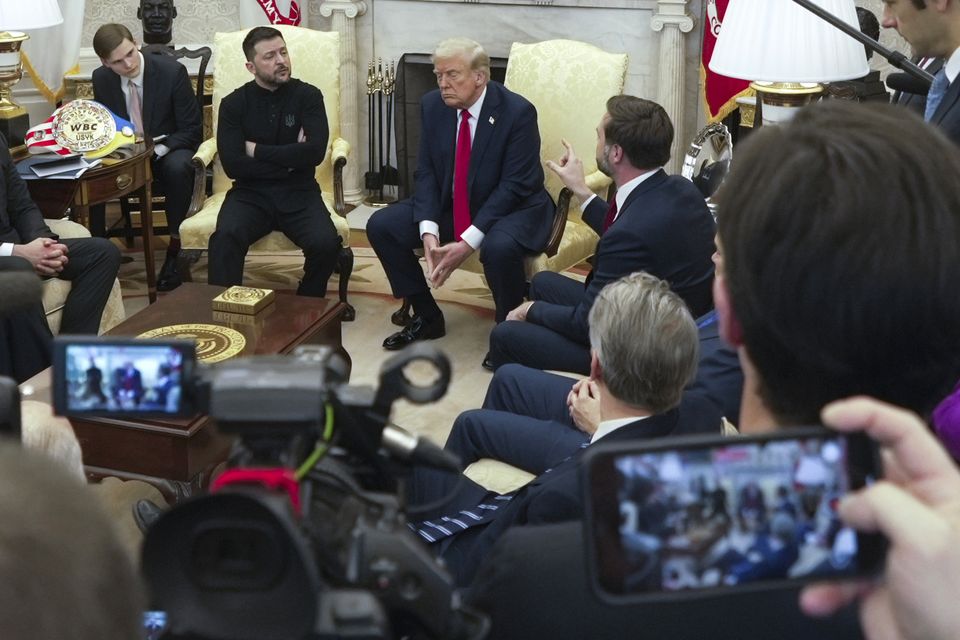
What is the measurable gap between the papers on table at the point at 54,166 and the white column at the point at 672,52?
261cm

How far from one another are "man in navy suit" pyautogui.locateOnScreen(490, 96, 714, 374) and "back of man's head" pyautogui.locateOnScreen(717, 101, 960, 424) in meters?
2.38

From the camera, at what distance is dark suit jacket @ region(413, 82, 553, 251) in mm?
4141

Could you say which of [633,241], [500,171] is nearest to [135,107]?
[500,171]

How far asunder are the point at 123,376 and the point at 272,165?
3619 mm

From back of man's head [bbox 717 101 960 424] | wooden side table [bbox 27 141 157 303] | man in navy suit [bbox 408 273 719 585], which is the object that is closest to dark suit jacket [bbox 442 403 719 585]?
man in navy suit [bbox 408 273 719 585]

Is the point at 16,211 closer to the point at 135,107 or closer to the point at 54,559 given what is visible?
the point at 135,107

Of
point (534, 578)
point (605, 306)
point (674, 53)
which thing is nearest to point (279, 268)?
point (674, 53)

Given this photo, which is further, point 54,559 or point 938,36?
point 938,36

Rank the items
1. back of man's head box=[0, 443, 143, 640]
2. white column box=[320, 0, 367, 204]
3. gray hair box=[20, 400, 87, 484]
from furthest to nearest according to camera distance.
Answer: white column box=[320, 0, 367, 204], gray hair box=[20, 400, 87, 484], back of man's head box=[0, 443, 143, 640]

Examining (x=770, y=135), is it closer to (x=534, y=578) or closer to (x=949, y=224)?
(x=949, y=224)

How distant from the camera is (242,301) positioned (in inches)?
132

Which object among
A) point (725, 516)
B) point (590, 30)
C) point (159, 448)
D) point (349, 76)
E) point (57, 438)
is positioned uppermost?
point (725, 516)

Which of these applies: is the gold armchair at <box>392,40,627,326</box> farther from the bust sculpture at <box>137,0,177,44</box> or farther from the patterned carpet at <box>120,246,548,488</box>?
the bust sculpture at <box>137,0,177,44</box>

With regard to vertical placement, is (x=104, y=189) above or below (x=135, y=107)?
below
